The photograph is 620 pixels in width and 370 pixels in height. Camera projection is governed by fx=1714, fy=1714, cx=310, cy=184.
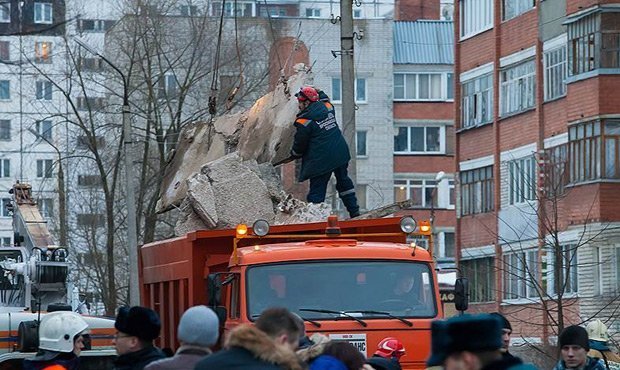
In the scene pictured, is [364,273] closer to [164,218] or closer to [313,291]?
[313,291]

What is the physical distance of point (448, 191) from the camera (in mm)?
79000

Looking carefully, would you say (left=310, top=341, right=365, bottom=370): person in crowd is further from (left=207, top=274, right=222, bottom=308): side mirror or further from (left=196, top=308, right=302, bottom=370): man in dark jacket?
(left=207, top=274, right=222, bottom=308): side mirror

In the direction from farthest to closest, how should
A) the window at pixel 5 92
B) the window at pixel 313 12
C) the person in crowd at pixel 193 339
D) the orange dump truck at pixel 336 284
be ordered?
1. the window at pixel 313 12
2. the window at pixel 5 92
3. the orange dump truck at pixel 336 284
4. the person in crowd at pixel 193 339

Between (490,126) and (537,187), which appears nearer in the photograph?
(537,187)

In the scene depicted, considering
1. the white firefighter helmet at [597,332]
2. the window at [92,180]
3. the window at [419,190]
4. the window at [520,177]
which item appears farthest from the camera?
the window at [419,190]

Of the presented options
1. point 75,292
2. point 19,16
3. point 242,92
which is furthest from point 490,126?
point 19,16

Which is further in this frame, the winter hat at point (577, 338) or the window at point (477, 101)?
the window at point (477, 101)

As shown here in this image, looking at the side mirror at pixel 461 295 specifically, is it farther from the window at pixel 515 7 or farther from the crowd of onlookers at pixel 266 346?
the window at pixel 515 7

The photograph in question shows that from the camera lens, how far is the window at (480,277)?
47781 mm

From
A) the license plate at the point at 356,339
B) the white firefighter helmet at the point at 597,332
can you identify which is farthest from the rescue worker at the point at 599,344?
the license plate at the point at 356,339

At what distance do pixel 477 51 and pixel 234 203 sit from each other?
32.0 meters

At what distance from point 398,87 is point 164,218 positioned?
37.2m

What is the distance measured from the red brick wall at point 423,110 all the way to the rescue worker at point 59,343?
2691 inches

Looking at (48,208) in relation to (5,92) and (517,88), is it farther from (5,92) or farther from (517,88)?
(5,92)
